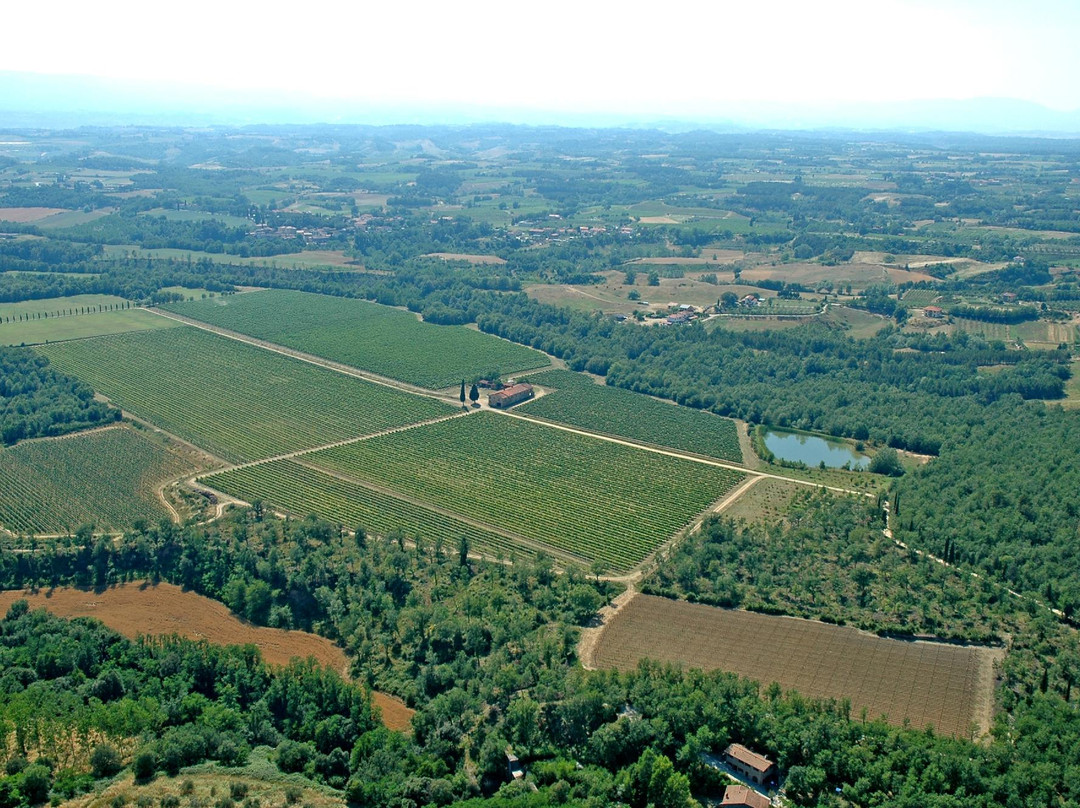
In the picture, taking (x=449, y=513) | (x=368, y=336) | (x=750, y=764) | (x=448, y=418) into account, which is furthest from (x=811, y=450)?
(x=368, y=336)

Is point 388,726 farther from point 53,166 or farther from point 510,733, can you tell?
point 53,166

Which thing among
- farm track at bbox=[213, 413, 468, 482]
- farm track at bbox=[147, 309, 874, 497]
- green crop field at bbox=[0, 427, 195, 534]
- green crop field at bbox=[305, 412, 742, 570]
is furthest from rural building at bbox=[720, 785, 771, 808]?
farm track at bbox=[213, 413, 468, 482]

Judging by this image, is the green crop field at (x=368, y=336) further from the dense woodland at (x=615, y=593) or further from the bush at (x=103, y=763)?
the bush at (x=103, y=763)

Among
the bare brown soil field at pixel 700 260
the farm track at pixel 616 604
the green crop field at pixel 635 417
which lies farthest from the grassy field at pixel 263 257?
the farm track at pixel 616 604

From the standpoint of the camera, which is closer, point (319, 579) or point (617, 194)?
point (319, 579)

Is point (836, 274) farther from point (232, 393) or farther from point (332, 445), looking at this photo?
point (332, 445)

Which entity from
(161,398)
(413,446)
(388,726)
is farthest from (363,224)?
(388,726)
